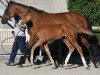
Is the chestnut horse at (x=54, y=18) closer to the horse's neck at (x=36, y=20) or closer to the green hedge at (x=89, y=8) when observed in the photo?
the horse's neck at (x=36, y=20)

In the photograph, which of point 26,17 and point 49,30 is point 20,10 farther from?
point 49,30

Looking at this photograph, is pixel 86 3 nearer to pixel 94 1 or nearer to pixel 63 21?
pixel 94 1

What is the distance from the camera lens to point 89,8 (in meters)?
22.6

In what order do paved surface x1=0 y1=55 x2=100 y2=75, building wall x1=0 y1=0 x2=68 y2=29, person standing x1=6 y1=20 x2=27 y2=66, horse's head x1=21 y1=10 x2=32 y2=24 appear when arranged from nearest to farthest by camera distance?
paved surface x1=0 y1=55 x2=100 y2=75
horse's head x1=21 y1=10 x2=32 y2=24
person standing x1=6 y1=20 x2=27 y2=66
building wall x1=0 y1=0 x2=68 y2=29

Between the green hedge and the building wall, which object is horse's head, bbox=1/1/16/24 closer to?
the building wall

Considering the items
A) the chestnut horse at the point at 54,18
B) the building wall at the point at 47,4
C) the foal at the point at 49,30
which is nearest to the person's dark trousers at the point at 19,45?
the foal at the point at 49,30

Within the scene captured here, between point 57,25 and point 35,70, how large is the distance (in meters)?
1.31

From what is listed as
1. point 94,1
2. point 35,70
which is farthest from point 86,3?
point 35,70

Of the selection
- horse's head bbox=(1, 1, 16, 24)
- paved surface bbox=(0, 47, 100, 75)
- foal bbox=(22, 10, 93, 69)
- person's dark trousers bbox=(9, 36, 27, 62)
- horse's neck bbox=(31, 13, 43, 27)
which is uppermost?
horse's head bbox=(1, 1, 16, 24)

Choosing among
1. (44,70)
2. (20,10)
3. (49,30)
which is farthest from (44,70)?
(20,10)

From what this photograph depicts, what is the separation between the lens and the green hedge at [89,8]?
73.3 feet

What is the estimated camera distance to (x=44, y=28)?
12.1 metres

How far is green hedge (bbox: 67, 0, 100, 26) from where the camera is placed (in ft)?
73.3

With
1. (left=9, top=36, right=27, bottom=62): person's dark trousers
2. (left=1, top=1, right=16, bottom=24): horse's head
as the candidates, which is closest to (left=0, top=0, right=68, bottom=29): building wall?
(left=9, top=36, right=27, bottom=62): person's dark trousers
